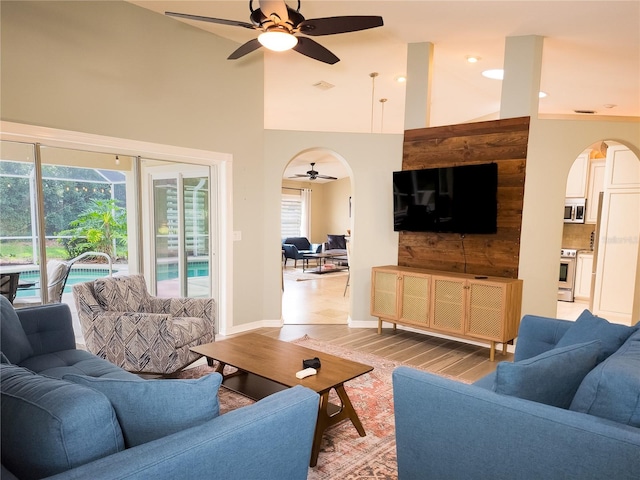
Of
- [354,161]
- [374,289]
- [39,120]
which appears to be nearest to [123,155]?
[39,120]

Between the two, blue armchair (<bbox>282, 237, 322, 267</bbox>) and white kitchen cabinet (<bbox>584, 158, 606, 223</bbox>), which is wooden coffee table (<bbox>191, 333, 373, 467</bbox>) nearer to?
white kitchen cabinet (<bbox>584, 158, 606, 223</bbox>)

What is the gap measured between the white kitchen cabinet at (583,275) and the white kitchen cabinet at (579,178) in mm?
1051

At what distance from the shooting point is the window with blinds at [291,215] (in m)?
11.7

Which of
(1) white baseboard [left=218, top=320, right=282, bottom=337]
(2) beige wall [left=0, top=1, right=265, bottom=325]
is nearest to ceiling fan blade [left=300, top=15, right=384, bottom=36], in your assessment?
(2) beige wall [left=0, top=1, right=265, bottom=325]

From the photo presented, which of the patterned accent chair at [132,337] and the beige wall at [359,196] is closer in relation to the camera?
the patterned accent chair at [132,337]

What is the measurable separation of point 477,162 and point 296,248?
6.81 metres

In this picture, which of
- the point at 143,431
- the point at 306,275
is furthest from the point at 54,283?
the point at 306,275

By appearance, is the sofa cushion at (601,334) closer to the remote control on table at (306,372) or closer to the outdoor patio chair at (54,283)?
the remote control on table at (306,372)

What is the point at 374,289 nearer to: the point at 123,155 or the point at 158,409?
the point at 123,155

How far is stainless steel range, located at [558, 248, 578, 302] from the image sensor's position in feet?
21.7

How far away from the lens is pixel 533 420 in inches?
53.7

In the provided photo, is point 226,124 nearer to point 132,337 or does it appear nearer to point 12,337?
point 132,337

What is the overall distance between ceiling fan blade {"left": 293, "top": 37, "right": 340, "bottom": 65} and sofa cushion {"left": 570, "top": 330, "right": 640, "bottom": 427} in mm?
2692

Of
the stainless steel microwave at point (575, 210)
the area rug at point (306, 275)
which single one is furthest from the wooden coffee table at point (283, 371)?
the stainless steel microwave at point (575, 210)
